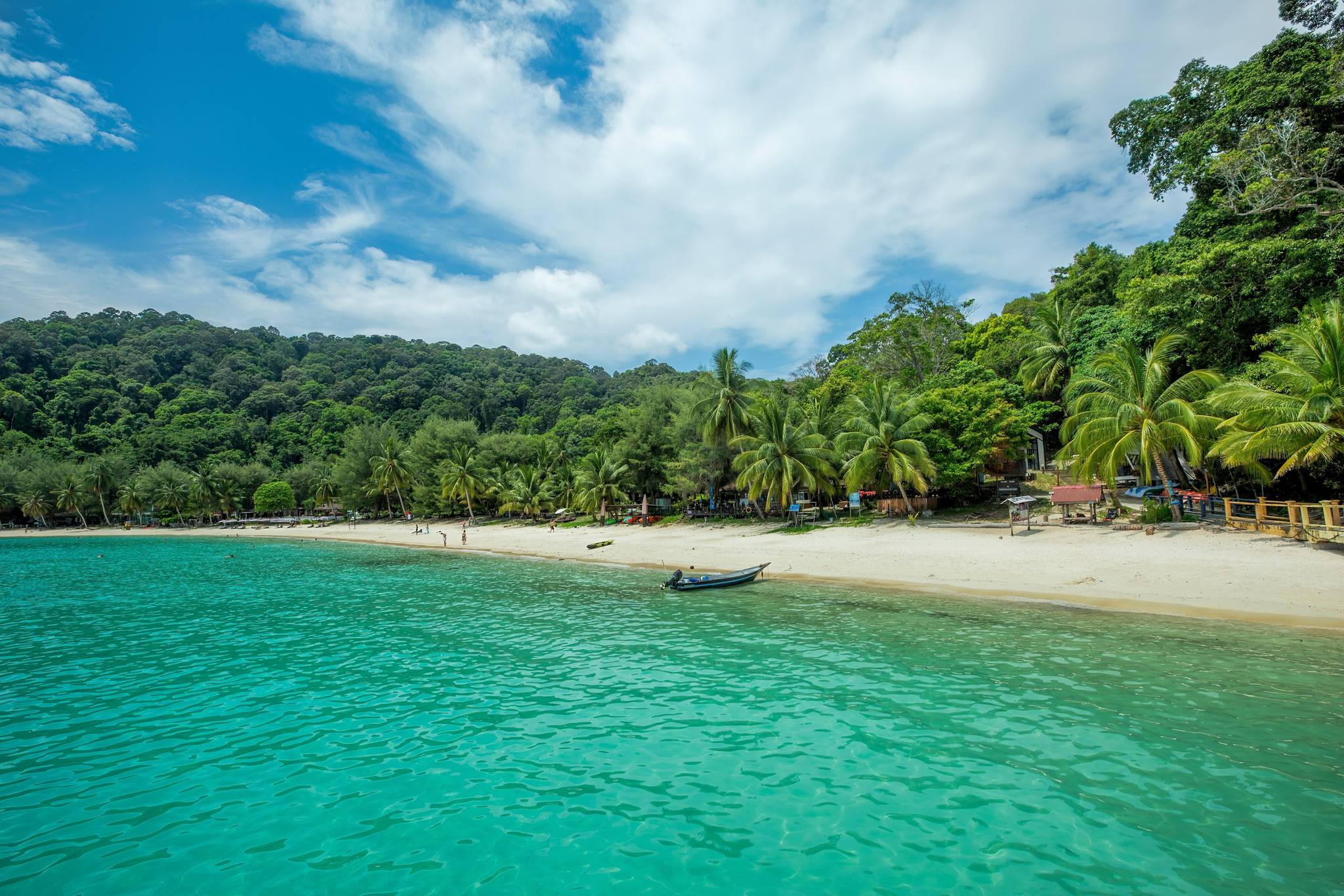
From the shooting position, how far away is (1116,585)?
16.6m

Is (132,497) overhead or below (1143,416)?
below

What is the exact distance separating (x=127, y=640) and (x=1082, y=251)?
6296 cm

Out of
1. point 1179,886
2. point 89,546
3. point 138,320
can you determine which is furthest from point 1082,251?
point 138,320

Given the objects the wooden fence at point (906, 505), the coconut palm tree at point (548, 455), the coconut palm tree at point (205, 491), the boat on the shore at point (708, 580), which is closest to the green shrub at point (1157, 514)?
the wooden fence at point (906, 505)

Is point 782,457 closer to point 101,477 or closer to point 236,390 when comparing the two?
point 101,477

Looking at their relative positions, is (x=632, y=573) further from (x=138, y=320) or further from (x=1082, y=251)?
(x=138, y=320)

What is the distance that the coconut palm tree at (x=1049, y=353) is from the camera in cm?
4041

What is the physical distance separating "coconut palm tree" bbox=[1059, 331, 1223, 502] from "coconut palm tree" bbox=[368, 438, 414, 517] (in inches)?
2427

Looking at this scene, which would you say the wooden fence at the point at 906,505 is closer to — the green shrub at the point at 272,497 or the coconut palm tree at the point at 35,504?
the green shrub at the point at 272,497

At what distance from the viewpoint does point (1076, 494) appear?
919 inches

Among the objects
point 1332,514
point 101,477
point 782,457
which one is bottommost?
point 1332,514

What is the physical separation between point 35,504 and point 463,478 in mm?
62437

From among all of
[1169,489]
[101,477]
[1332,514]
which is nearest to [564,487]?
[1169,489]

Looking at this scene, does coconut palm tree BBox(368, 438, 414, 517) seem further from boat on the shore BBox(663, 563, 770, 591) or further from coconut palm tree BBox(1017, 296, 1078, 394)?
coconut palm tree BBox(1017, 296, 1078, 394)
